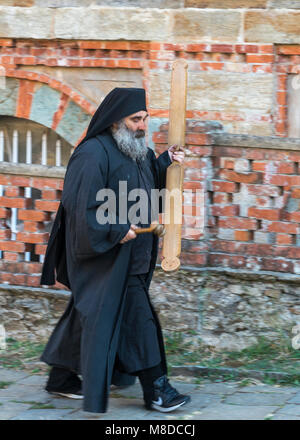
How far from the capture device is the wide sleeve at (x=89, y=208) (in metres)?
4.93

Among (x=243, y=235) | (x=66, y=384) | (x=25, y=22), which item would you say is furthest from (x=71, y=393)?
(x=25, y=22)

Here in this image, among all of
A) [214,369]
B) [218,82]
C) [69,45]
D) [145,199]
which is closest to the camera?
[145,199]

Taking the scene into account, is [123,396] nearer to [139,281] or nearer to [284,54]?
[139,281]

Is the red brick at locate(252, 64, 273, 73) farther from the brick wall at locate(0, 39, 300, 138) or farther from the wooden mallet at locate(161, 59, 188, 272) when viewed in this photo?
the wooden mallet at locate(161, 59, 188, 272)

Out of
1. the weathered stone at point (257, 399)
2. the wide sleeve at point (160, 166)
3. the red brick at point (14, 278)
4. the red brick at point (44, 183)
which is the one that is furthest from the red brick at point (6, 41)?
the weathered stone at point (257, 399)

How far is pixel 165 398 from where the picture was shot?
202 inches

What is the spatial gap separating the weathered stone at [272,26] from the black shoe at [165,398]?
2.96 metres

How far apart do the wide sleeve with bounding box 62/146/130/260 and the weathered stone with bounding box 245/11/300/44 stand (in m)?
2.34

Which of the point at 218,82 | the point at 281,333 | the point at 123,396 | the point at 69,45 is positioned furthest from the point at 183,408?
the point at 69,45

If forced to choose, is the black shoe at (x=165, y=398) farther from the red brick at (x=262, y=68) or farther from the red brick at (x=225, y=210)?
the red brick at (x=262, y=68)

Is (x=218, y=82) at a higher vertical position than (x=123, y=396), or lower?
higher

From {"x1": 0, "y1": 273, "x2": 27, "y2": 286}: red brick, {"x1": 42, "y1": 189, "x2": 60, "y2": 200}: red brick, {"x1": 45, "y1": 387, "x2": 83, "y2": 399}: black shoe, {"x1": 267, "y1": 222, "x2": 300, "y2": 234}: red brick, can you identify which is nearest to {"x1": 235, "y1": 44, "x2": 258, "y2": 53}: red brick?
{"x1": 267, "y1": 222, "x2": 300, "y2": 234}: red brick

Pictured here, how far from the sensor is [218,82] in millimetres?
6949

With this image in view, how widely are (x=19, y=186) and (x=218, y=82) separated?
A: 177cm
